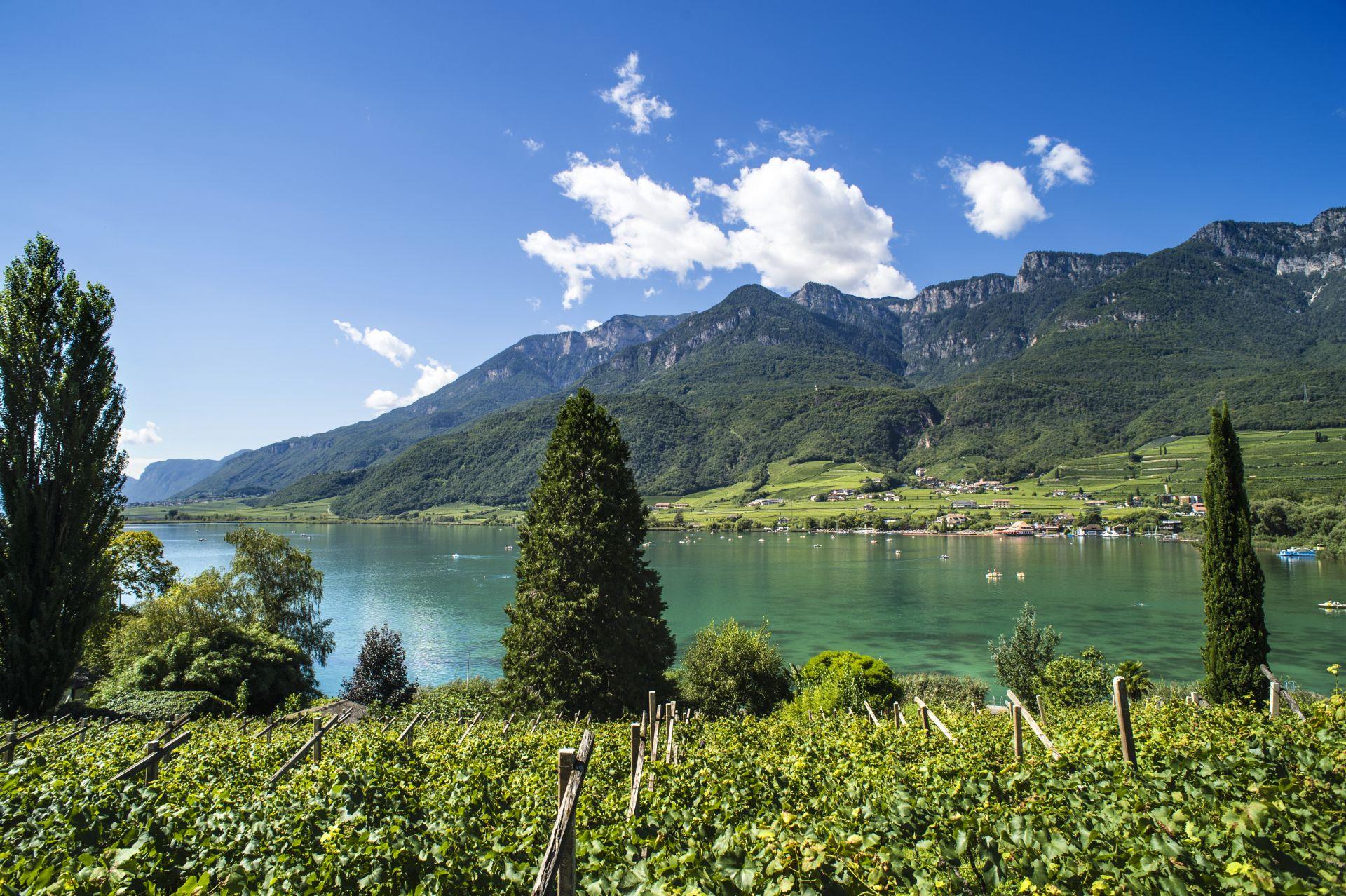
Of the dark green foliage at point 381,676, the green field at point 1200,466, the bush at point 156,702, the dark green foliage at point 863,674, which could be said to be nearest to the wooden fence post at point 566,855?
the bush at point 156,702

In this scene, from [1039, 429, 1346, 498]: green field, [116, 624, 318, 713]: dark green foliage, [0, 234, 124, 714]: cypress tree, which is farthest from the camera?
[1039, 429, 1346, 498]: green field

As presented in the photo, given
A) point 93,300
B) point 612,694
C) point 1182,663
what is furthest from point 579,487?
point 1182,663

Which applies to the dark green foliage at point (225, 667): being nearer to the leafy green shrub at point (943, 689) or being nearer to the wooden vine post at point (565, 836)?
the wooden vine post at point (565, 836)

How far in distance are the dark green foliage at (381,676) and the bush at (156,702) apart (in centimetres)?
847

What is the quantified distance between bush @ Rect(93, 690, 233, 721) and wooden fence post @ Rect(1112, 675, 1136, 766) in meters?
16.9

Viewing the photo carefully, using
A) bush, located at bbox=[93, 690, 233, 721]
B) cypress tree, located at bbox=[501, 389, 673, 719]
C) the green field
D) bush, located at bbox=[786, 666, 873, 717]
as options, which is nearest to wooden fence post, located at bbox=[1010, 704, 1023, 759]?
cypress tree, located at bbox=[501, 389, 673, 719]

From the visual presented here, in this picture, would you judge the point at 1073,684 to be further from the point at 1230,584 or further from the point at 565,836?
the point at 565,836

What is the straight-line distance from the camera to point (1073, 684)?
20.7 metres

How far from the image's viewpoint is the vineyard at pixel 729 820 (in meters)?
3.10

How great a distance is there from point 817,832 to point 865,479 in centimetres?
16603

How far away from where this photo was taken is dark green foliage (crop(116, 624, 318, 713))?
17078 mm

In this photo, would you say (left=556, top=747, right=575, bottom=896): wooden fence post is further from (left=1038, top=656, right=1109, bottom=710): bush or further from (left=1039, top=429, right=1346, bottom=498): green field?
(left=1039, top=429, right=1346, bottom=498): green field

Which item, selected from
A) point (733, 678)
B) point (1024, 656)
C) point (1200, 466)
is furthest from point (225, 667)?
point (1200, 466)

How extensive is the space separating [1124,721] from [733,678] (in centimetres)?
1802
